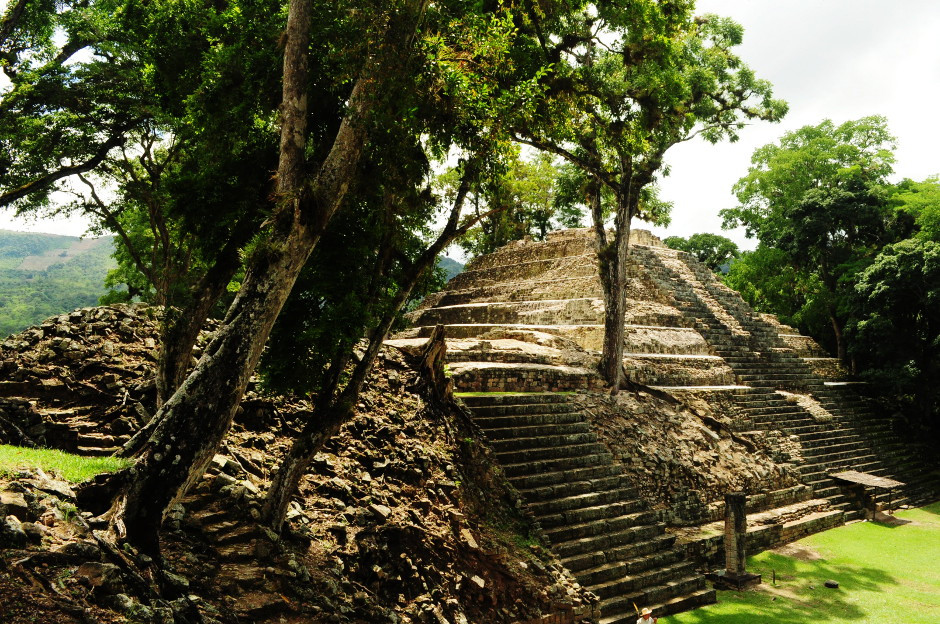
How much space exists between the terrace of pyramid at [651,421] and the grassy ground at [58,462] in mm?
5296

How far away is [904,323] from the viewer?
19047 millimetres

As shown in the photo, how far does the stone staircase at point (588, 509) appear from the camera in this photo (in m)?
7.67

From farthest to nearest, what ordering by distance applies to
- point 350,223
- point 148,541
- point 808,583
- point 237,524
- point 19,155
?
point 19,155, point 808,583, point 350,223, point 237,524, point 148,541

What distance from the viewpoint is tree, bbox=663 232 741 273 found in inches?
1657

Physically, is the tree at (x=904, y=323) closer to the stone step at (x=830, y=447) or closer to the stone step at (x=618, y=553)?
the stone step at (x=830, y=447)

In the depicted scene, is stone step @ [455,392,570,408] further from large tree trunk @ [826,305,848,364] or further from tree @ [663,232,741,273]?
tree @ [663,232,741,273]

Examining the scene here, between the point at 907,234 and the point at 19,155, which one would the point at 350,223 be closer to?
the point at 19,155

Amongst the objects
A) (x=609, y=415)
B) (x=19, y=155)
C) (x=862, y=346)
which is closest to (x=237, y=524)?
(x=609, y=415)

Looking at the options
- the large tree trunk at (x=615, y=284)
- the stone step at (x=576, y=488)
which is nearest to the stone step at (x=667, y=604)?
the stone step at (x=576, y=488)

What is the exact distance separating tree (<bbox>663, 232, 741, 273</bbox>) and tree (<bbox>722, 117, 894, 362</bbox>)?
13.6 m

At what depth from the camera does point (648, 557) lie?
8336 millimetres

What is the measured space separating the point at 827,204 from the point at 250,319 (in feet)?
77.8

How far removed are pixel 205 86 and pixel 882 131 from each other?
2983 centimetres

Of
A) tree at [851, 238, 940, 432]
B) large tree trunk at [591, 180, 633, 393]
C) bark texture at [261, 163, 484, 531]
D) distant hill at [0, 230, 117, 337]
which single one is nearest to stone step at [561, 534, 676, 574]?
bark texture at [261, 163, 484, 531]
